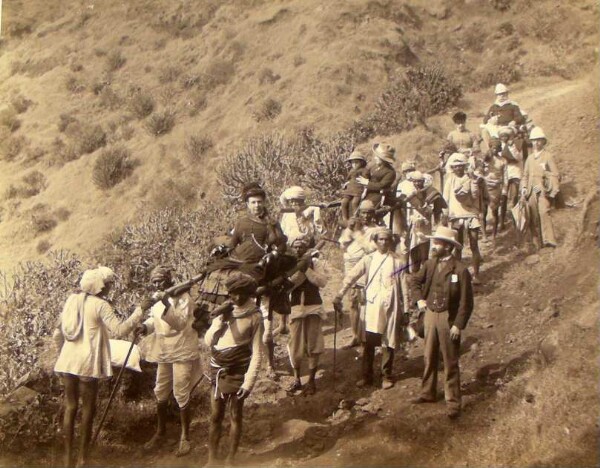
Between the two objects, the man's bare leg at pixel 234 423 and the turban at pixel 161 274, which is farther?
the turban at pixel 161 274

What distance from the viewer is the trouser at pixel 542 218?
27.4ft

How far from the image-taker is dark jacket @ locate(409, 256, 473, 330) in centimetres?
532

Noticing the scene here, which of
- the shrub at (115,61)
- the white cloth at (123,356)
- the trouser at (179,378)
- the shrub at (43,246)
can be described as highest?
the trouser at (179,378)

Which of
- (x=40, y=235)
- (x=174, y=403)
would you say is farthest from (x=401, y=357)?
(x=40, y=235)

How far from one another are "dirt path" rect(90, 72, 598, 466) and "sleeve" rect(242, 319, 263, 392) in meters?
0.99

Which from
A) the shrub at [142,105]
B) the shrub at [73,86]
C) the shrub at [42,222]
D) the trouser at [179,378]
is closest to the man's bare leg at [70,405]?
the trouser at [179,378]

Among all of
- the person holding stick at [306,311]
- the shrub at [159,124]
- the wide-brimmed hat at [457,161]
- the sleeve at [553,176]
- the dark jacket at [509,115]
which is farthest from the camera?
the shrub at [159,124]

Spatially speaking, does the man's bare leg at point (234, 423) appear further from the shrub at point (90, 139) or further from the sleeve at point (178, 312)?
the shrub at point (90, 139)

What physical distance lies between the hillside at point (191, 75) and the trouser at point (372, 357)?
806cm

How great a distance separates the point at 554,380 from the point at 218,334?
278 centimetres

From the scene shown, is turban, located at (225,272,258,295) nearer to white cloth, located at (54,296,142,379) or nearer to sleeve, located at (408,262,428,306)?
white cloth, located at (54,296,142,379)

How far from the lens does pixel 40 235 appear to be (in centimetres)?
1584

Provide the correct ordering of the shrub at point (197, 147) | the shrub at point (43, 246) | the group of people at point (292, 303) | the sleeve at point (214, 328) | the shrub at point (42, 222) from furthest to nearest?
the shrub at point (197, 147), the shrub at point (42, 222), the shrub at point (43, 246), the group of people at point (292, 303), the sleeve at point (214, 328)

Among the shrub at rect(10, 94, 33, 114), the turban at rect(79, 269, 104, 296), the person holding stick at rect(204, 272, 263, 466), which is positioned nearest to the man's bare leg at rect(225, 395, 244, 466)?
the person holding stick at rect(204, 272, 263, 466)
